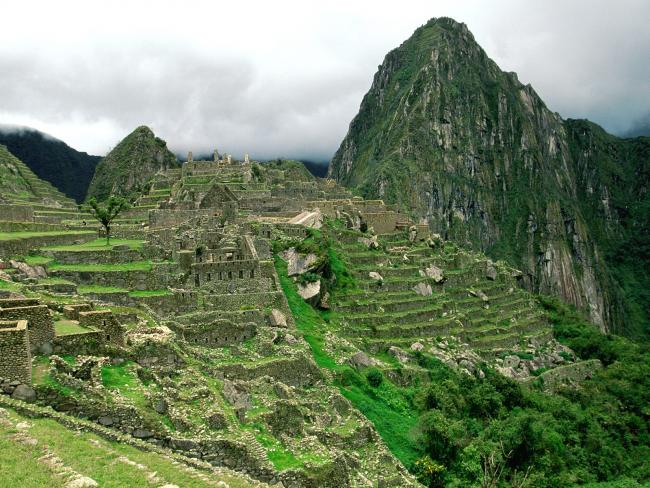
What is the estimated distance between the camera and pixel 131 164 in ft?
291

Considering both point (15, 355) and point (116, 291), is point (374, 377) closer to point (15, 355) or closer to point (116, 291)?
point (116, 291)

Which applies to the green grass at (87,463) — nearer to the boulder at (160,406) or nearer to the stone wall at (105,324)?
the boulder at (160,406)

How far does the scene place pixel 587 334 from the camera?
2520 inches

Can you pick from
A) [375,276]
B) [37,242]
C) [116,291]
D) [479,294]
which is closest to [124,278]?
[116,291]

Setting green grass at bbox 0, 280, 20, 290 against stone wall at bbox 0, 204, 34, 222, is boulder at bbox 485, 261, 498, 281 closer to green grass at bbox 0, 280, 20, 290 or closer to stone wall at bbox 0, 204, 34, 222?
stone wall at bbox 0, 204, 34, 222

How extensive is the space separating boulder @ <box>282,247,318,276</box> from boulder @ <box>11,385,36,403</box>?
23.1 meters

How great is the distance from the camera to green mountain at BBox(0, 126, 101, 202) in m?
87.2

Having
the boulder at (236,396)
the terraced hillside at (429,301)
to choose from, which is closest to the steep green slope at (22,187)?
the terraced hillside at (429,301)

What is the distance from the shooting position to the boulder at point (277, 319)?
28.1 meters

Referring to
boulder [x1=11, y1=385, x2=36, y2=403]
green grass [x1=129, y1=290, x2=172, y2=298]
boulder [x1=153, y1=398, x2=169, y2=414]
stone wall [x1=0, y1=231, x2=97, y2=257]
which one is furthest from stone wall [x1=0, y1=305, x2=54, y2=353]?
stone wall [x1=0, y1=231, x2=97, y2=257]

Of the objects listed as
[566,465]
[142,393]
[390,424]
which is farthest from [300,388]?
[566,465]

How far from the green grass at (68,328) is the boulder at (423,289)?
1348 inches

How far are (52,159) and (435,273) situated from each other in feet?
223

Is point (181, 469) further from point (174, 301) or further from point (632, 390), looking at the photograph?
point (632, 390)
